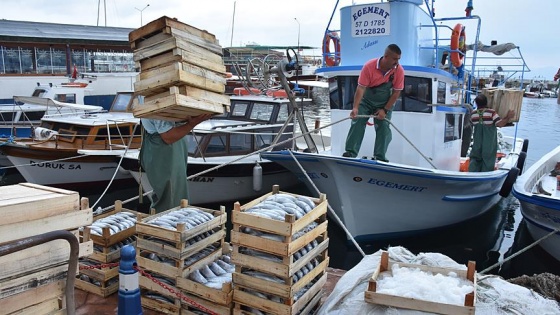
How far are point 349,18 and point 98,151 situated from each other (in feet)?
23.4

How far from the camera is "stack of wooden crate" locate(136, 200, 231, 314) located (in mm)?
4105

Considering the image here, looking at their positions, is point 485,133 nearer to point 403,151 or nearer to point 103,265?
point 403,151

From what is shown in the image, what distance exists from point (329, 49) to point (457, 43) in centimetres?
274

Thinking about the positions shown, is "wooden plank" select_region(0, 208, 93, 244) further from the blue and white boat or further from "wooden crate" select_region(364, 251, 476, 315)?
the blue and white boat

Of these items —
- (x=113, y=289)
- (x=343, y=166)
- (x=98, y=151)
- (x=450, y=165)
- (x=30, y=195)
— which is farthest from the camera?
(x=98, y=151)

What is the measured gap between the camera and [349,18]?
9.34 meters

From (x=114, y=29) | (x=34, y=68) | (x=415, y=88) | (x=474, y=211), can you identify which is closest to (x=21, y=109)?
(x=34, y=68)

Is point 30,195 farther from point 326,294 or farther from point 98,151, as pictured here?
point 98,151

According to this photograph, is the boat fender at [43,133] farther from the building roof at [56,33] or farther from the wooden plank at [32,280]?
the building roof at [56,33]

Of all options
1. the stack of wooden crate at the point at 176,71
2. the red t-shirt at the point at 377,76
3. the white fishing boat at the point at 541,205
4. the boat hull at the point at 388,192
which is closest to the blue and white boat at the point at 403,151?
the boat hull at the point at 388,192

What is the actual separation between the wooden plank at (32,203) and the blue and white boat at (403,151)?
17.5 feet

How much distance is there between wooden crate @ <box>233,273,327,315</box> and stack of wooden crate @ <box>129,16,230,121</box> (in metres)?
1.69

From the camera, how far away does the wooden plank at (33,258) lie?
8.97 ft

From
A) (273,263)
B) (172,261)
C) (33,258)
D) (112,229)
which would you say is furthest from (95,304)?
(273,263)
